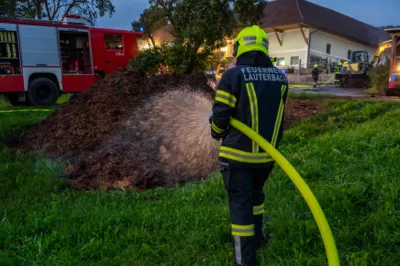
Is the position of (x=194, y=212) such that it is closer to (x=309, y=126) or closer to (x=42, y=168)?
(x=42, y=168)

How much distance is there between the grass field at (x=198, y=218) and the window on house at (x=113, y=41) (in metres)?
9.36

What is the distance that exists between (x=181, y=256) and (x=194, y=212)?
30.5 inches

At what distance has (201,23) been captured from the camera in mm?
10125

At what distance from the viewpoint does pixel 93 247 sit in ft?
10.0

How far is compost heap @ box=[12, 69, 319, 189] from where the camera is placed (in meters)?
5.42

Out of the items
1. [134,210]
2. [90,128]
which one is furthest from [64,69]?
[134,210]

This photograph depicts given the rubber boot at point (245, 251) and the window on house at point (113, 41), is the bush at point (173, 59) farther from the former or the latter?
the rubber boot at point (245, 251)

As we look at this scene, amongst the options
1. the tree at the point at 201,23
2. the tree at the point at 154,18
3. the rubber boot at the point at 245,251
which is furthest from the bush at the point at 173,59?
the rubber boot at the point at 245,251

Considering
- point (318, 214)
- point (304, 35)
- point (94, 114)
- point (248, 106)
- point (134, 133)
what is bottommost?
point (134, 133)

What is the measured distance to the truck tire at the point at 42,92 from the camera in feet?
39.8

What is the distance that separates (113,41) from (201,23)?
5024 millimetres

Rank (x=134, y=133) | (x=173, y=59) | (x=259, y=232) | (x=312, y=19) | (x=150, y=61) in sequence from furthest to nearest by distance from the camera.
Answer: (x=312, y=19) < (x=150, y=61) < (x=173, y=59) < (x=134, y=133) < (x=259, y=232)

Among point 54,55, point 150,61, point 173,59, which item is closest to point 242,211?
point 173,59

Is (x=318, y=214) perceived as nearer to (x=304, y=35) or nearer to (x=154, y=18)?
(x=154, y=18)
